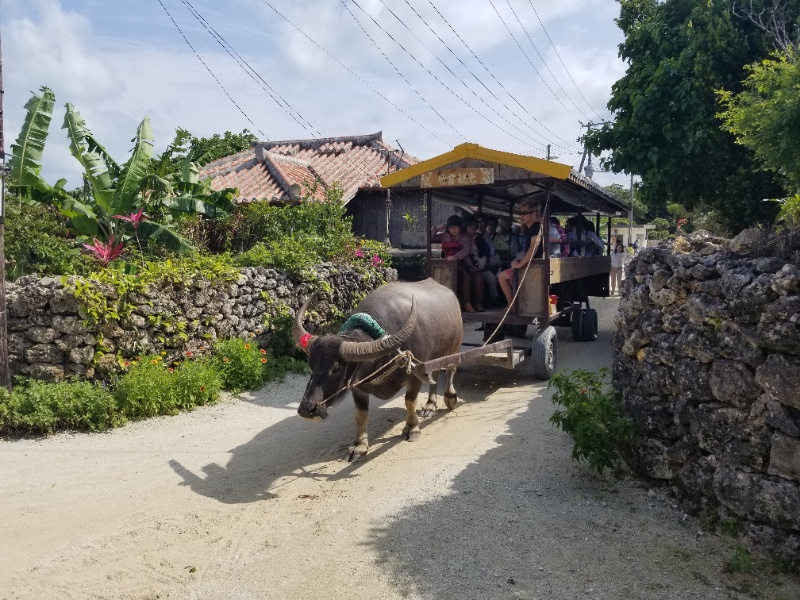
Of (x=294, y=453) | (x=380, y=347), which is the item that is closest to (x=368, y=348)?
(x=380, y=347)

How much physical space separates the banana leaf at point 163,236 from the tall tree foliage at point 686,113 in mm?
7373

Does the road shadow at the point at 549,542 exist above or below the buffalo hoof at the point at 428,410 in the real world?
below

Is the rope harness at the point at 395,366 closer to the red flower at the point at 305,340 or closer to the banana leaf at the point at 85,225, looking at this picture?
the red flower at the point at 305,340

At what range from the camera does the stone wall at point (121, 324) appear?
264 inches

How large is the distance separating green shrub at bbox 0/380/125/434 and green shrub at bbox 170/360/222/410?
680 millimetres

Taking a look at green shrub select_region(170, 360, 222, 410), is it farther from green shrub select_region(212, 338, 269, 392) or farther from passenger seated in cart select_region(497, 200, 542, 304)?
passenger seated in cart select_region(497, 200, 542, 304)

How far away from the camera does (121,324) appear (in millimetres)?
6949

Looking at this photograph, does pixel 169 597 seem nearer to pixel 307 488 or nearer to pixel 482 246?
pixel 307 488

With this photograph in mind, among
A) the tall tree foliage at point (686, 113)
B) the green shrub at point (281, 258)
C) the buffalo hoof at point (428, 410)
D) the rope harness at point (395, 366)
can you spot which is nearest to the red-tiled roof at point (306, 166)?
the green shrub at point (281, 258)

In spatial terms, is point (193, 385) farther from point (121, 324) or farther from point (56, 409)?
point (56, 409)

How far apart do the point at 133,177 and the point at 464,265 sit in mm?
4943

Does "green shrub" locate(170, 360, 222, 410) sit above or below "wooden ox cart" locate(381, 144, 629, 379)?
below

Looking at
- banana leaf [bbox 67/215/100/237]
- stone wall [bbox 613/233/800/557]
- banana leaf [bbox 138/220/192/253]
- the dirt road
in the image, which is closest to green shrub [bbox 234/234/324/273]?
banana leaf [bbox 138/220/192/253]

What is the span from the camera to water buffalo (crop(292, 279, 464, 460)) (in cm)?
491
